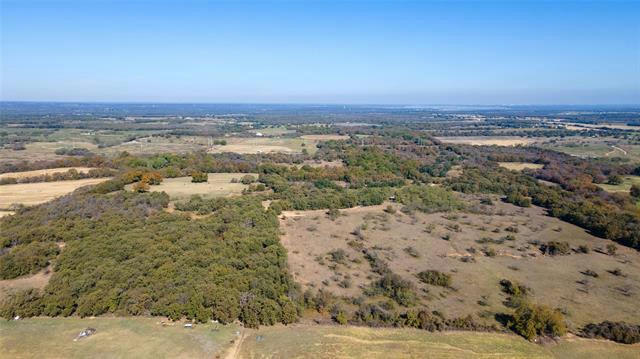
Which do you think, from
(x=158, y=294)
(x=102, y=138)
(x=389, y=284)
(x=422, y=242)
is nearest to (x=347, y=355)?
(x=389, y=284)

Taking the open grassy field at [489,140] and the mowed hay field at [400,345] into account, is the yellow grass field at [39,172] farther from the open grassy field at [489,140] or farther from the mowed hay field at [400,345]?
the open grassy field at [489,140]

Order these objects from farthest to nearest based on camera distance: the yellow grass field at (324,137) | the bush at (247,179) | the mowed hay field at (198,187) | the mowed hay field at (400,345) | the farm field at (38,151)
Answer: the yellow grass field at (324,137), the farm field at (38,151), the bush at (247,179), the mowed hay field at (198,187), the mowed hay field at (400,345)

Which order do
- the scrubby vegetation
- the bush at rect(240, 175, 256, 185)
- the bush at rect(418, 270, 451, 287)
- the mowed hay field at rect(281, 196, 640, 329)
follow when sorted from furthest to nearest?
1. the bush at rect(240, 175, 256, 185)
2. the bush at rect(418, 270, 451, 287)
3. the mowed hay field at rect(281, 196, 640, 329)
4. the scrubby vegetation

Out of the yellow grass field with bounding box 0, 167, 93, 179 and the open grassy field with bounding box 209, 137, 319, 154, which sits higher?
the yellow grass field with bounding box 0, 167, 93, 179

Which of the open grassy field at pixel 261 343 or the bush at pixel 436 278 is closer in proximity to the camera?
the open grassy field at pixel 261 343

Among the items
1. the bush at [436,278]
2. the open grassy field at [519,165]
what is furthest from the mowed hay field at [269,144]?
the bush at [436,278]

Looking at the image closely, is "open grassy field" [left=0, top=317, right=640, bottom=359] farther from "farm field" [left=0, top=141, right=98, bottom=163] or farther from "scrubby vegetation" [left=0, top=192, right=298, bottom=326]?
"farm field" [left=0, top=141, right=98, bottom=163]

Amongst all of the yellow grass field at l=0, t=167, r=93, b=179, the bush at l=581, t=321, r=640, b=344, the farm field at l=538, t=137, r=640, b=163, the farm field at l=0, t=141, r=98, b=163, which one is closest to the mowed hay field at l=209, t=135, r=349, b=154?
the farm field at l=0, t=141, r=98, b=163
